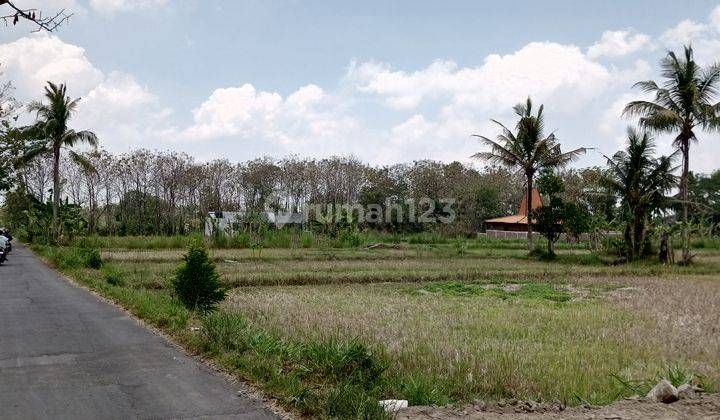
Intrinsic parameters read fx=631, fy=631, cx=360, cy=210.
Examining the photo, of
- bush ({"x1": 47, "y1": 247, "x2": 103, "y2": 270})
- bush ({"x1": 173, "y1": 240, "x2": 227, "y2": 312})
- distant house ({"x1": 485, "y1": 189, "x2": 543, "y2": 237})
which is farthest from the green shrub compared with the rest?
distant house ({"x1": 485, "y1": 189, "x2": 543, "y2": 237})

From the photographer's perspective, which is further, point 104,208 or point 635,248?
point 104,208

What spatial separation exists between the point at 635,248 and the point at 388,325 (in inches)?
882

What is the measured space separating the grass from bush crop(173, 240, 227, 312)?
0.40 m

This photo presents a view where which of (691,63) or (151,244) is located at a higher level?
(691,63)

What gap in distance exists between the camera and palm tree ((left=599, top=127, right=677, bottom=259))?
28.5 m

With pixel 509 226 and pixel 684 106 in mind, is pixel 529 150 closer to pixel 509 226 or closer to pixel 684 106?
pixel 684 106

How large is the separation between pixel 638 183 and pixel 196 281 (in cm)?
2359

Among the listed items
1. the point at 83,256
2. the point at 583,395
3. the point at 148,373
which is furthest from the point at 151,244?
the point at 583,395

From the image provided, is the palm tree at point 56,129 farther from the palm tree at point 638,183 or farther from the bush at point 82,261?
the palm tree at point 638,183

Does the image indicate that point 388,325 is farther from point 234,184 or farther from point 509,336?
point 234,184

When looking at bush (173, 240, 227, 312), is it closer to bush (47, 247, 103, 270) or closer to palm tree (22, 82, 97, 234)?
bush (47, 247, 103, 270)

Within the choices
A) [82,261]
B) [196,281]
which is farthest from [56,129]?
[196,281]

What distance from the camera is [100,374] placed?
7.11m

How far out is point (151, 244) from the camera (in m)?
35.3
